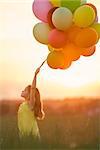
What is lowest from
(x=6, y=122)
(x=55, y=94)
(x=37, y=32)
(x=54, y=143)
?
(x=54, y=143)

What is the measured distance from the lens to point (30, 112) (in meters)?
1.88

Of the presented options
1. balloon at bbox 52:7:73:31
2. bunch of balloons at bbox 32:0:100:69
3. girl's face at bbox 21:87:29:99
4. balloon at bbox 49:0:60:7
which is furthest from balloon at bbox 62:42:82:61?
girl's face at bbox 21:87:29:99

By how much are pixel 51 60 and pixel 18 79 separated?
0.27m

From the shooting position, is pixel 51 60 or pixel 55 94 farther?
pixel 55 94

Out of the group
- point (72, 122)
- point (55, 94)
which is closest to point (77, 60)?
point (55, 94)

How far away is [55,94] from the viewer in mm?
1979

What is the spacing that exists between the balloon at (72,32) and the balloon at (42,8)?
14 cm

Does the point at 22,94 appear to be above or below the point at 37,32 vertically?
below

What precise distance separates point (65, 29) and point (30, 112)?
50cm

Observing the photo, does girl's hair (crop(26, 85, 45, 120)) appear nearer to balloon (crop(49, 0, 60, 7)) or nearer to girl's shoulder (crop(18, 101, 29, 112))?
girl's shoulder (crop(18, 101, 29, 112))

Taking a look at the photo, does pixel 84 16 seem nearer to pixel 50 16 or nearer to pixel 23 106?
pixel 50 16

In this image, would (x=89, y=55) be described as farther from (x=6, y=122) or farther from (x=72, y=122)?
(x=6, y=122)

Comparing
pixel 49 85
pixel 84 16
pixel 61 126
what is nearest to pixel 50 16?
pixel 84 16

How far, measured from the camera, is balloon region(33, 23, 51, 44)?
178cm
